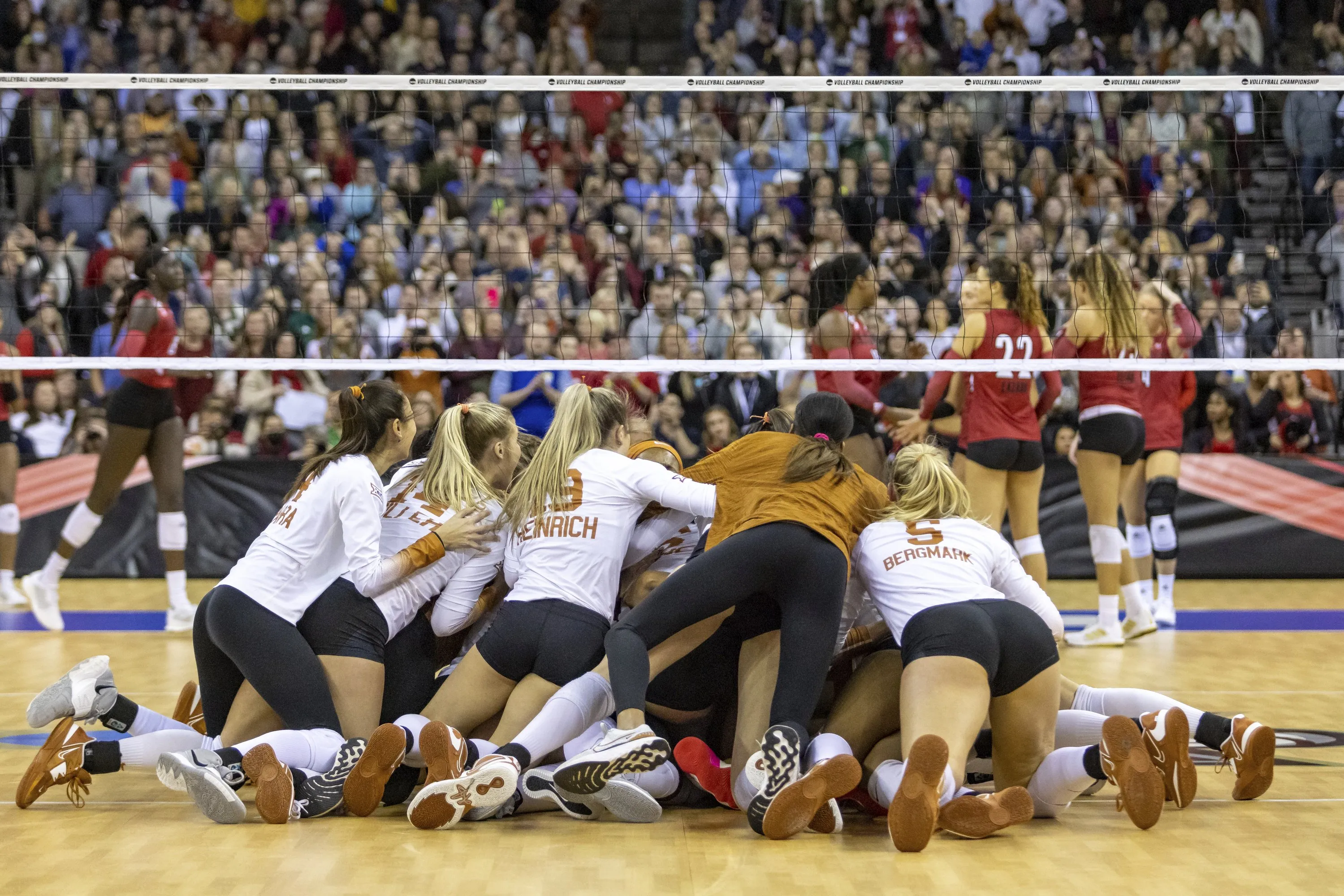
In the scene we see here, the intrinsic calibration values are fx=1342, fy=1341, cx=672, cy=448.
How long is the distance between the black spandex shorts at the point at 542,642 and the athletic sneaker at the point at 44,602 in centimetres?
453

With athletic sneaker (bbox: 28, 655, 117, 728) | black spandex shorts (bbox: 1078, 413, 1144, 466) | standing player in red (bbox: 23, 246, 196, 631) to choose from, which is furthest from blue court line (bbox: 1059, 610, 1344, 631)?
athletic sneaker (bbox: 28, 655, 117, 728)

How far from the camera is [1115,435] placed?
285 inches

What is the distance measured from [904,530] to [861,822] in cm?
86

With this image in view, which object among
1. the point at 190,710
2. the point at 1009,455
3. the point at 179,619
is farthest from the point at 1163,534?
the point at 179,619

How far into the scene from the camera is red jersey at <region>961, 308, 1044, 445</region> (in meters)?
7.21

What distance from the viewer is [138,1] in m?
13.2

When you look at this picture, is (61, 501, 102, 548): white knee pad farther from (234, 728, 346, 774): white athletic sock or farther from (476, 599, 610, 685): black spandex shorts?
(476, 599, 610, 685): black spandex shorts

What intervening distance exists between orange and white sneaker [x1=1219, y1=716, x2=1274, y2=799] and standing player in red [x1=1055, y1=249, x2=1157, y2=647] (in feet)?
10.6

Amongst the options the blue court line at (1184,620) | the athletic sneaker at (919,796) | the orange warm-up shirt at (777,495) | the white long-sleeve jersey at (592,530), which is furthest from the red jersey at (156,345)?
the athletic sneaker at (919,796)

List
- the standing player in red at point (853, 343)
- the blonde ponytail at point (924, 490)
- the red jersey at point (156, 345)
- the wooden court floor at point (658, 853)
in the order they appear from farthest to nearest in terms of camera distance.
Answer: the red jersey at point (156, 345)
the standing player in red at point (853, 343)
the blonde ponytail at point (924, 490)
the wooden court floor at point (658, 853)

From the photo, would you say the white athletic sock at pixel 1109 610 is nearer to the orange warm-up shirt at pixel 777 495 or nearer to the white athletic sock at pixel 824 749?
the orange warm-up shirt at pixel 777 495

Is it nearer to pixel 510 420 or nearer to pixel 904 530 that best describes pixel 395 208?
pixel 510 420

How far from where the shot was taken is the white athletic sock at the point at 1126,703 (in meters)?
3.96

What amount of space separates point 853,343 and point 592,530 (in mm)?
3593
